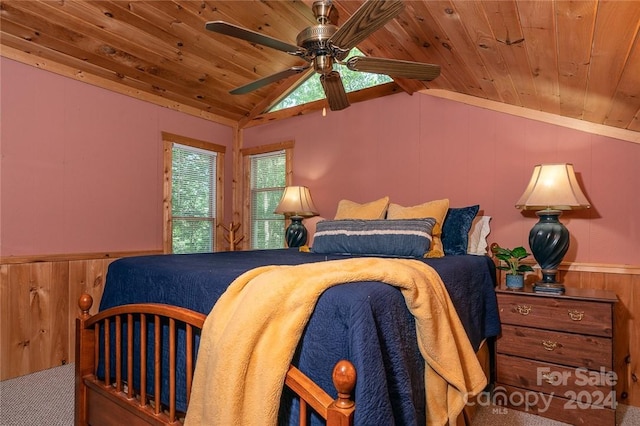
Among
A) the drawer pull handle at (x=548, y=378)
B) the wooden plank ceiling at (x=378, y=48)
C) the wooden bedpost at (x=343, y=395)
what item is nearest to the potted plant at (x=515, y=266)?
the drawer pull handle at (x=548, y=378)

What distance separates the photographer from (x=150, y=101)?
3.71m

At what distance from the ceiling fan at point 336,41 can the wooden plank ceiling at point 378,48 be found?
1.10 feet

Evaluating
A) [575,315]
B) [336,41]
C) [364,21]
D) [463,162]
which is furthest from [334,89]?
[575,315]

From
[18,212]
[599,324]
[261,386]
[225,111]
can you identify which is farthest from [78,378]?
[225,111]

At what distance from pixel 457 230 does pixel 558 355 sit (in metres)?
0.97

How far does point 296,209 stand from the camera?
362 centimetres

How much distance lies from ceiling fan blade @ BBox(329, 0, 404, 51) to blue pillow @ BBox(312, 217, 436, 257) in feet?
3.98

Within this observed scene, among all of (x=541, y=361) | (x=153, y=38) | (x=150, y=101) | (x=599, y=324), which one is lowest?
(x=541, y=361)

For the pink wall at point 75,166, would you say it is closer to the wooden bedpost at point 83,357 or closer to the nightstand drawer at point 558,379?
the wooden bedpost at point 83,357

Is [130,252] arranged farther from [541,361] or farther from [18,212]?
[541,361]

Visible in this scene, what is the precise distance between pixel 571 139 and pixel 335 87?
1796mm

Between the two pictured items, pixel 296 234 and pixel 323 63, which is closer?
pixel 323 63

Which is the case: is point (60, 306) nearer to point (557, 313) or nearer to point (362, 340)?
point (362, 340)

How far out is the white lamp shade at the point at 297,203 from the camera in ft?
11.9
